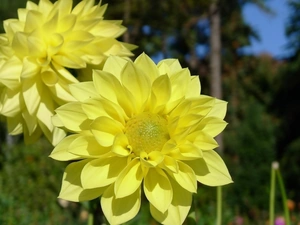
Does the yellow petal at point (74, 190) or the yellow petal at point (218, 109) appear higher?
the yellow petal at point (218, 109)

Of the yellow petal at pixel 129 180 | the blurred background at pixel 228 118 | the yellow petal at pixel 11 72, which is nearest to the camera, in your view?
the yellow petal at pixel 129 180

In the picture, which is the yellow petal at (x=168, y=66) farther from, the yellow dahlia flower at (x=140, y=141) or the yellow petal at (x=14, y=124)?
the yellow petal at (x=14, y=124)

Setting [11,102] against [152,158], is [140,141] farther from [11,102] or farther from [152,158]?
[11,102]

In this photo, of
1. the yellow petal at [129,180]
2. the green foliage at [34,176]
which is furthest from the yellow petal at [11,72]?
the green foliage at [34,176]

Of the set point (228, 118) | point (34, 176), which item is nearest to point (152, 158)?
point (34, 176)

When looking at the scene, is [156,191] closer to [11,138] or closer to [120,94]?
[120,94]

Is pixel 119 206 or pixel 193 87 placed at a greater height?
pixel 193 87

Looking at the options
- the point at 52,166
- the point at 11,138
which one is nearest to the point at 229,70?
the point at 11,138
